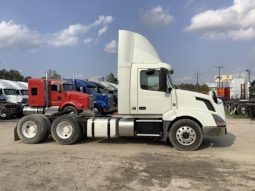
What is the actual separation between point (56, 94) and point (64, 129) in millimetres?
11672

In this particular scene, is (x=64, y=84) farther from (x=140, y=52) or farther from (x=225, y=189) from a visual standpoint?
(x=225, y=189)

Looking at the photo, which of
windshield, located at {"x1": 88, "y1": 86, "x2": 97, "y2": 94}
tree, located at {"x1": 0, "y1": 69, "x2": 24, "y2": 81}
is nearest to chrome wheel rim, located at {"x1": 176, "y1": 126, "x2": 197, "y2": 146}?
windshield, located at {"x1": 88, "y1": 86, "x2": 97, "y2": 94}

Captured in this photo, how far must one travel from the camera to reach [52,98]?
25703mm

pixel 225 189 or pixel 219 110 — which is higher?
pixel 219 110

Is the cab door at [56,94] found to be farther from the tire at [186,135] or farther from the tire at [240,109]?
the tire at [240,109]

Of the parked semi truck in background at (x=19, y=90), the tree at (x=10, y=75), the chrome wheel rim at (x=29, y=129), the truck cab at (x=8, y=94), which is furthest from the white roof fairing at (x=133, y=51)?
the tree at (x=10, y=75)

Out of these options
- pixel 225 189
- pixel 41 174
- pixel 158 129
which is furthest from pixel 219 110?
pixel 41 174

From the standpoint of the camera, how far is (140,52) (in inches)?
543

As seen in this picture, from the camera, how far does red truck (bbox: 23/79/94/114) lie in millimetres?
24766

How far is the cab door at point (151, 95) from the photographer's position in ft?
44.0

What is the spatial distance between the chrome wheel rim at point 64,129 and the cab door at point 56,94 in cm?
1142

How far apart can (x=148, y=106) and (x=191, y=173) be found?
4264mm

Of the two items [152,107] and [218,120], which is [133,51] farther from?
[218,120]

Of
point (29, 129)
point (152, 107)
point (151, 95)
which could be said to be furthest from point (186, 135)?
point (29, 129)
